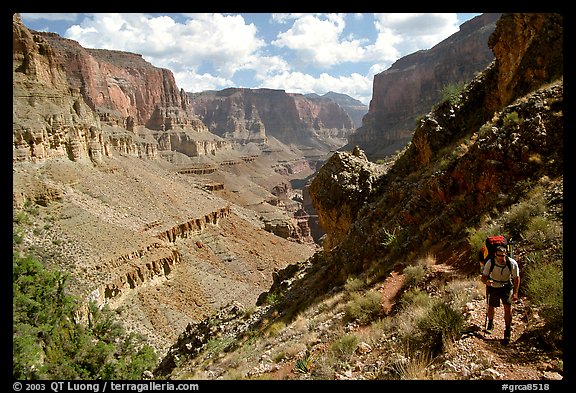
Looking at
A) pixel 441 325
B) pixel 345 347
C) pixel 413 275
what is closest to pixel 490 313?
pixel 441 325

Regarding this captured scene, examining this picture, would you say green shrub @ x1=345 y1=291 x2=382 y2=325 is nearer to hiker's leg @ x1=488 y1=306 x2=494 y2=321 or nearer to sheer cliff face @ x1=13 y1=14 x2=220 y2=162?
hiker's leg @ x1=488 y1=306 x2=494 y2=321

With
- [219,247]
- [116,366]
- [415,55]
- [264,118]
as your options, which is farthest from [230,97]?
[116,366]

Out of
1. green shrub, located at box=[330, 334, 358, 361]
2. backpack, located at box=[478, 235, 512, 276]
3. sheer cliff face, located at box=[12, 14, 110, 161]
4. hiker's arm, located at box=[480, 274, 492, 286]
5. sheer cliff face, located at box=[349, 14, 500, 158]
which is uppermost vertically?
sheer cliff face, located at box=[349, 14, 500, 158]

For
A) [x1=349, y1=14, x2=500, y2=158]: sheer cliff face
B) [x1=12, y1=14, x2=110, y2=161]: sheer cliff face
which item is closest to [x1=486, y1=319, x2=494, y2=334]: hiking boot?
[x1=12, y1=14, x2=110, y2=161]: sheer cliff face

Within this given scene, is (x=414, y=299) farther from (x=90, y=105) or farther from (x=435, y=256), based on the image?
(x=90, y=105)

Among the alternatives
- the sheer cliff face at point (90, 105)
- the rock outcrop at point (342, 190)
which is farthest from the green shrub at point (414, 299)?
the sheer cliff face at point (90, 105)
